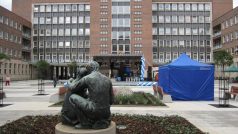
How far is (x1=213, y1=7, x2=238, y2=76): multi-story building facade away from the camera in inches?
2556

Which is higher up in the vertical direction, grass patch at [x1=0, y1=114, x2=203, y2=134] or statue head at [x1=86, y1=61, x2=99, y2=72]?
statue head at [x1=86, y1=61, x2=99, y2=72]

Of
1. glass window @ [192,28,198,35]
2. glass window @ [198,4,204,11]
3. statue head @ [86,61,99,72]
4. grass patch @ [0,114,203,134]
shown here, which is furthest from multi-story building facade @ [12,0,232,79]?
statue head @ [86,61,99,72]

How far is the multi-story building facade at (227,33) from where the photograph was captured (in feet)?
213

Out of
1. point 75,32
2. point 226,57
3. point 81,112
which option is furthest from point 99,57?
point 81,112

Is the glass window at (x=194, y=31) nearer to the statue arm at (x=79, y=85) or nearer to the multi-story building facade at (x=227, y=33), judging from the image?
the multi-story building facade at (x=227, y=33)

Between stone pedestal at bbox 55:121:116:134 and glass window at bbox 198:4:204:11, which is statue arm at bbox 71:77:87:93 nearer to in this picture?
stone pedestal at bbox 55:121:116:134

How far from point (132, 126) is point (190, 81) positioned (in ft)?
42.7

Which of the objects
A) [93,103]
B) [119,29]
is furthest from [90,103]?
[119,29]

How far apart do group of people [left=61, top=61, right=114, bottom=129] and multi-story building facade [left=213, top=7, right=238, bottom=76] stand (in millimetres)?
61330

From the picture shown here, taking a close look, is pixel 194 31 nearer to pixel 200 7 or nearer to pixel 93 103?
pixel 200 7

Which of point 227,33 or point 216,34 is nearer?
point 227,33

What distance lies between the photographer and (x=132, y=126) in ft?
33.4

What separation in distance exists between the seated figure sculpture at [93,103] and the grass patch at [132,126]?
2191 mm

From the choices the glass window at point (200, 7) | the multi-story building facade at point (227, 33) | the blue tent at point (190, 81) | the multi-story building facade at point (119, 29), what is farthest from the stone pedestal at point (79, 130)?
the glass window at point (200, 7)
